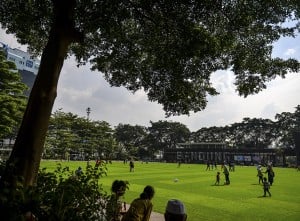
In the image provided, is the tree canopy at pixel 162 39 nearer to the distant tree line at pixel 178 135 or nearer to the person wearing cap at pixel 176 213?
the person wearing cap at pixel 176 213

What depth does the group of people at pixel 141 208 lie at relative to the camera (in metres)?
4.06

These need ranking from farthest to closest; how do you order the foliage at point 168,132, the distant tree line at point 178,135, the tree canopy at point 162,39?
1. the foliage at point 168,132
2. the distant tree line at point 178,135
3. the tree canopy at point 162,39

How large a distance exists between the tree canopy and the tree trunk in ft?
0.07

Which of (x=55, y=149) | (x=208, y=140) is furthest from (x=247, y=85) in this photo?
(x=208, y=140)

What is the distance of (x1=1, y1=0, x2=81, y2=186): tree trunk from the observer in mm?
6066

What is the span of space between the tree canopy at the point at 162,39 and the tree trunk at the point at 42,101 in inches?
0.9

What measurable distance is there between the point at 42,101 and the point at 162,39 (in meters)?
5.13

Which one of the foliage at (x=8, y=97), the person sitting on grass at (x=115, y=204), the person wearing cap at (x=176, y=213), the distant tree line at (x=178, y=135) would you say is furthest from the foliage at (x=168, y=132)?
the person wearing cap at (x=176, y=213)

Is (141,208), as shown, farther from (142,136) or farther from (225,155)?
(142,136)

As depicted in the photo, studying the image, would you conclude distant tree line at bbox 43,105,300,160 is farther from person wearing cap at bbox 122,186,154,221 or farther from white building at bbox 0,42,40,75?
person wearing cap at bbox 122,186,154,221

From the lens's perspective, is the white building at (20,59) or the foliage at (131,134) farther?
the white building at (20,59)

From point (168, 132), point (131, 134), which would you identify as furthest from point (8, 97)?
point (168, 132)

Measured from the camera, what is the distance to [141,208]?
5656 mm

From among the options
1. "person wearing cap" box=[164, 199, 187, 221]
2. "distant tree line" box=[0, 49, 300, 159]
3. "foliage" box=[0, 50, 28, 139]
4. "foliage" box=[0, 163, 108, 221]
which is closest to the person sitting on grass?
"foliage" box=[0, 163, 108, 221]
